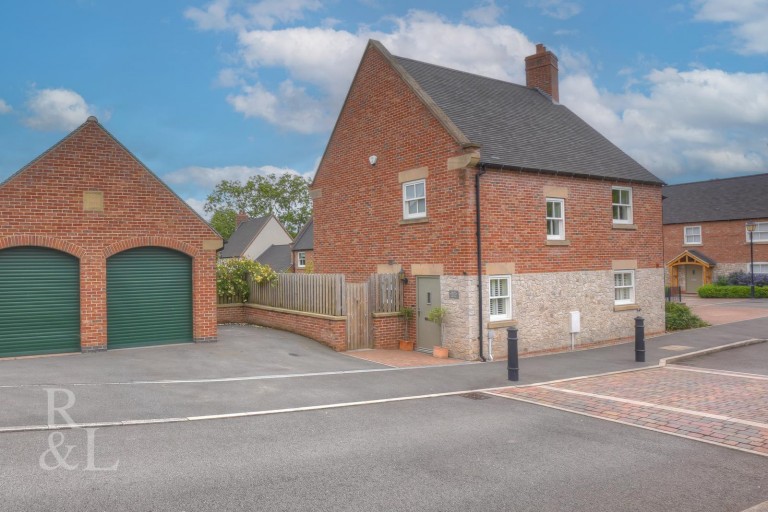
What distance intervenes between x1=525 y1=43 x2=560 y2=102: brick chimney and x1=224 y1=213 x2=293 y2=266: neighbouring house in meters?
37.0

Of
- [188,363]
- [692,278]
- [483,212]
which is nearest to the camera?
[188,363]

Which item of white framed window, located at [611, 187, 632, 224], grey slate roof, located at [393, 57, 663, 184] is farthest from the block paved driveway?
white framed window, located at [611, 187, 632, 224]

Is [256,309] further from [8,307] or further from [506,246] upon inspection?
[506,246]

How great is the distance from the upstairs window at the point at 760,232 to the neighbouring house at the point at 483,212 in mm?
24101

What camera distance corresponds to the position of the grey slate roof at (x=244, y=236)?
59584 mm

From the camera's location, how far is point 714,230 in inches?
1695

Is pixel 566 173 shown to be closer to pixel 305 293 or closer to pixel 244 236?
pixel 305 293

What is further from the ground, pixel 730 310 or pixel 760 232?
pixel 760 232

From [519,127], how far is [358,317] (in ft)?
28.8

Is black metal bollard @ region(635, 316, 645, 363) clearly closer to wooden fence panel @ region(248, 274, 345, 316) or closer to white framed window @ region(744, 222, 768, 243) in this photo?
wooden fence panel @ region(248, 274, 345, 316)

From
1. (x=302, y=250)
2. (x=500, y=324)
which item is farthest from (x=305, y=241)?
(x=500, y=324)

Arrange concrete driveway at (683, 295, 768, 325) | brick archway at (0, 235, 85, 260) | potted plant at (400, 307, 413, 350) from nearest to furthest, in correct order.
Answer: brick archway at (0, 235, 85, 260) → potted plant at (400, 307, 413, 350) → concrete driveway at (683, 295, 768, 325)

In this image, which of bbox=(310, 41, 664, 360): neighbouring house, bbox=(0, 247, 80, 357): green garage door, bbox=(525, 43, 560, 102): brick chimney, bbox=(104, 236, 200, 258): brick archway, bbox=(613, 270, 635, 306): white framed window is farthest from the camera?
bbox=(525, 43, 560, 102): brick chimney

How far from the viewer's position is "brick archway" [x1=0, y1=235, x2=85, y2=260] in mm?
13789
